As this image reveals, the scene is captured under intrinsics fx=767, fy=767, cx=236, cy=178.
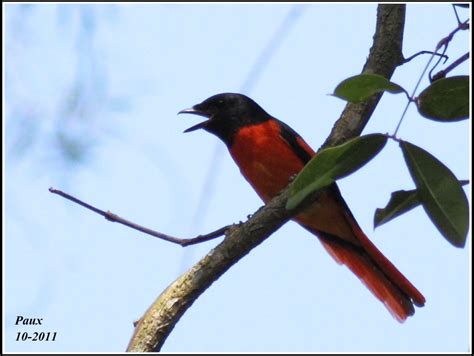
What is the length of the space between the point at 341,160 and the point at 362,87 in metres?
0.20

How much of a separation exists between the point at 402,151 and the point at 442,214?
0.64 ft

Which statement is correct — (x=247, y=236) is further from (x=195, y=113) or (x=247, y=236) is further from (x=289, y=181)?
(x=195, y=113)

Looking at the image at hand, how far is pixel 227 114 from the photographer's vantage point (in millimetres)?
5090

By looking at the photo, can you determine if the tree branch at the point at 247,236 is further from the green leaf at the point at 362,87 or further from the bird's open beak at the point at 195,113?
the bird's open beak at the point at 195,113

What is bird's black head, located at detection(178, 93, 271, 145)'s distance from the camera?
197 inches

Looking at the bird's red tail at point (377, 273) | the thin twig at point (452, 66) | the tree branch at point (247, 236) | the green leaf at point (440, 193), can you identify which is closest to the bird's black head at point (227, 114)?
the bird's red tail at point (377, 273)

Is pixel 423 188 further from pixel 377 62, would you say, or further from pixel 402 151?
pixel 377 62

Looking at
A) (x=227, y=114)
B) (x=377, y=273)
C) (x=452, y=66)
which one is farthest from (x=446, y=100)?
(x=227, y=114)

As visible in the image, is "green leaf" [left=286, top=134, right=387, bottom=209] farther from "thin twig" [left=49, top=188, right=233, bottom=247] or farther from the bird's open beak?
the bird's open beak

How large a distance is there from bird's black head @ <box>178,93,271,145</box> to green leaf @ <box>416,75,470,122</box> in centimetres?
289

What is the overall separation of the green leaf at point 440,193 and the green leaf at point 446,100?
0.12 m

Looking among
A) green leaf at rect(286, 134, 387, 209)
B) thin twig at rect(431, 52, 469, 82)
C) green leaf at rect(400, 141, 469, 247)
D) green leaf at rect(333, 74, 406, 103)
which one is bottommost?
green leaf at rect(400, 141, 469, 247)

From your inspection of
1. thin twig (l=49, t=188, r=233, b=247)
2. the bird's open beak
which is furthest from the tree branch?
the bird's open beak

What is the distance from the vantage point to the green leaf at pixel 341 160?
203cm
